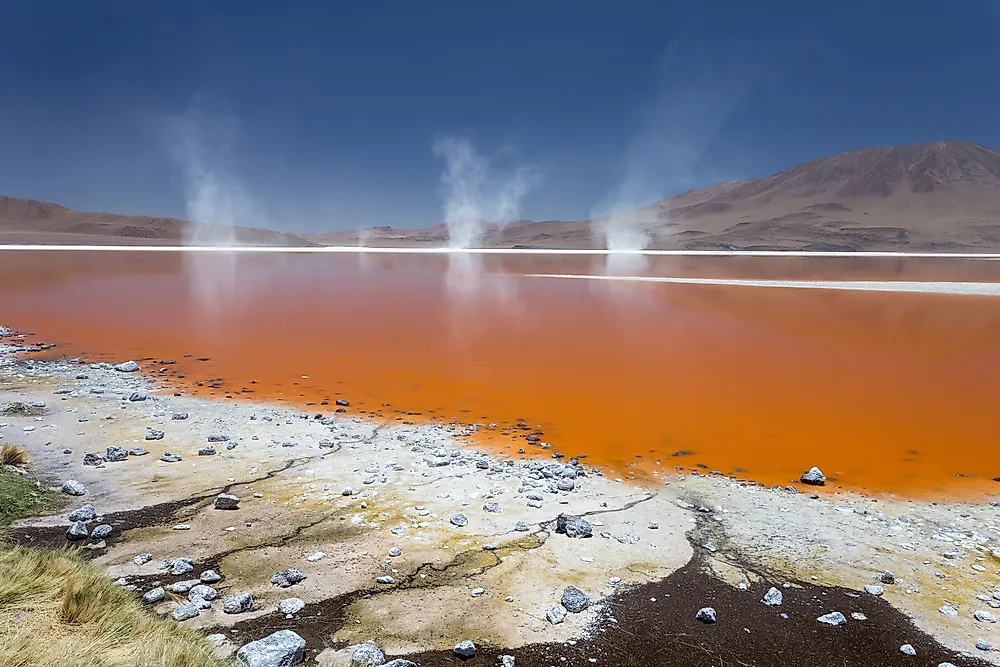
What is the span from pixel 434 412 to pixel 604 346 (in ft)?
18.7

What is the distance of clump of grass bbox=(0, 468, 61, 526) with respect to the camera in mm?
4828

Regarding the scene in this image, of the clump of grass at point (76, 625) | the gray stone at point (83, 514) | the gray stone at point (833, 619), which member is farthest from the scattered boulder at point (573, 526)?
the gray stone at point (83, 514)

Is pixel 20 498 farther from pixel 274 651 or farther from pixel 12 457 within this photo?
pixel 274 651

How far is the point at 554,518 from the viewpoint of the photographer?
505cm

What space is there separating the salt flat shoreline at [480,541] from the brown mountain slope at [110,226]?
127m

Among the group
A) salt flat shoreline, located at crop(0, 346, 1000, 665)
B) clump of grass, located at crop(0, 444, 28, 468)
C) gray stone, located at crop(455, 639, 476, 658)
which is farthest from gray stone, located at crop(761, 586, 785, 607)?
clump of grass, located at crop(0, 444, 28, 468)

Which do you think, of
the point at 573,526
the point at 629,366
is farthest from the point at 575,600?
the point at 629,366

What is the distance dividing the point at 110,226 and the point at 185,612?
523ft

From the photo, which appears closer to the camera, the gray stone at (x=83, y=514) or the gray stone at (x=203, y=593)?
the gray stone at (x=203, y=593)

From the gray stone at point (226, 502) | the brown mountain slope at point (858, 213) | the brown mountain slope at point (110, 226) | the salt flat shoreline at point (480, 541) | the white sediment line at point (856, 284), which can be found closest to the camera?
the salt flat shoreline at point (480, 541)

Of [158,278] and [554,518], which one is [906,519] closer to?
[554,518]

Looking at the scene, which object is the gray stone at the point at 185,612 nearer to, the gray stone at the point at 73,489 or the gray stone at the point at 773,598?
the gray stone at the point at 73,489

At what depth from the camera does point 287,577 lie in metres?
4.10

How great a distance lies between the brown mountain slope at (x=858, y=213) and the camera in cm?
10869
